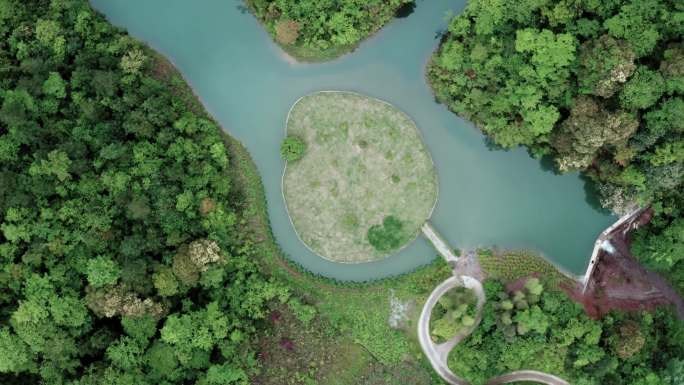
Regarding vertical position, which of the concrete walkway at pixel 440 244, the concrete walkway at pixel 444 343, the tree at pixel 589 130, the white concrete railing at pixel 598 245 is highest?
the tree at pixel 589 130

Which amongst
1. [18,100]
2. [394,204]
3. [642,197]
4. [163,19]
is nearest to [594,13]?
[642,197]

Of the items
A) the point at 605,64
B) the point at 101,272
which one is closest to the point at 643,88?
the point at 605,64

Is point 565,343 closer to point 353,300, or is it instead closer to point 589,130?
point 589,130

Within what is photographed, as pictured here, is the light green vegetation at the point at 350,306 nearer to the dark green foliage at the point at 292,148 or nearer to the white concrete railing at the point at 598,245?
the dark green foliage at the point at 292,148

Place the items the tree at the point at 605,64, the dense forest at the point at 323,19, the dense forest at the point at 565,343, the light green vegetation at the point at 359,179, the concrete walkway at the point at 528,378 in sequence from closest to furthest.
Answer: the tree at the point at 605,64
the dense forest at the point at 565,343
the dense forest at the point at 323,19
the concrete walkway at the point at 528,378
the light green vegetation at the point at 359,179

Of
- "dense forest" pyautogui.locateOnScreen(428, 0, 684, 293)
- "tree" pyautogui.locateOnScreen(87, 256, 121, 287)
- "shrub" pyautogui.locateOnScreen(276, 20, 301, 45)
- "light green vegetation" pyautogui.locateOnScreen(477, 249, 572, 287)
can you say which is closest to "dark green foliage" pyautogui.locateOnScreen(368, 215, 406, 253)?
"light green vegetation" pyautogui.locateOnScreen(477, 249, 572, 287)

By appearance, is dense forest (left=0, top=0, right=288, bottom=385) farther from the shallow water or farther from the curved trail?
the curved trail

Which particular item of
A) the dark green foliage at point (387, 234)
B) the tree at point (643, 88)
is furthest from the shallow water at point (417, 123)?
the tree at point (643, 88)
